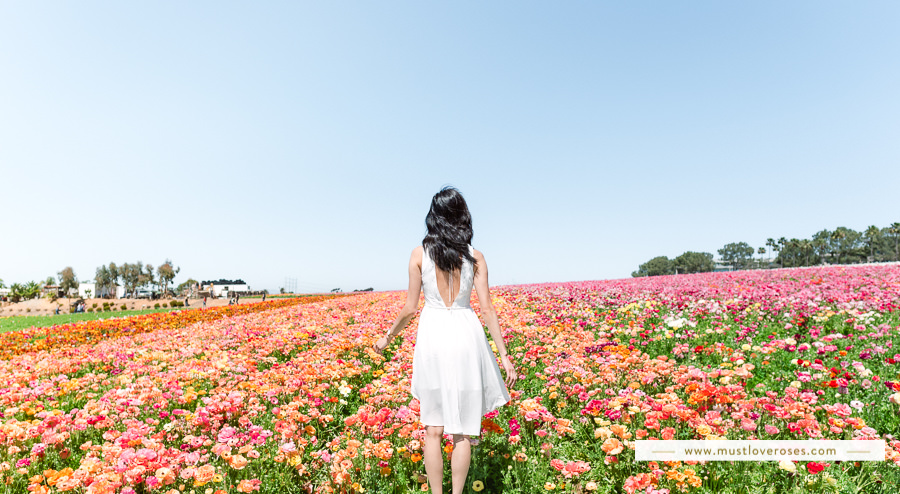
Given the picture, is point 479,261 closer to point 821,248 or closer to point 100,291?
point 100,291

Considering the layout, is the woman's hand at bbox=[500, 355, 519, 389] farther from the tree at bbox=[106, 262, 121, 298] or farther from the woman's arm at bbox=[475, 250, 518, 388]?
the tree at bbox=[106, 262, 121, 298]

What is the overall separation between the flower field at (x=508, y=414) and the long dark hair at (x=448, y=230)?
1.68 meters

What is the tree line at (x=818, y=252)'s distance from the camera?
131250 mm

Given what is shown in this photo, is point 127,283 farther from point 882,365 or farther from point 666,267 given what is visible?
point 666,267

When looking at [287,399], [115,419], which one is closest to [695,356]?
[287,399]

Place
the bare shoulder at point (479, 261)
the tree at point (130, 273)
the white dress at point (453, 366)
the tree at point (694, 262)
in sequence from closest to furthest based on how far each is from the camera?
the white dress at point (453, 366) < the bare shoulder at point (479, 261) < the tree at point (130, 273) < the tree at point (694, 262)

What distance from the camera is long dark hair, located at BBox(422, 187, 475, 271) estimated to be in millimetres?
3111

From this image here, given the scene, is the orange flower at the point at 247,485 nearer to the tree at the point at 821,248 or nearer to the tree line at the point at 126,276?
the tree line at the point at 126,276

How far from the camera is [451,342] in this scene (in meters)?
3.04

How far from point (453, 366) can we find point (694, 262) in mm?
166149

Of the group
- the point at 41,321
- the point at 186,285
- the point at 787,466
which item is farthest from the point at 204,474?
the point at 186,285

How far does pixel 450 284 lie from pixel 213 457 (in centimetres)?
286

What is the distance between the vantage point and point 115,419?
4.61m

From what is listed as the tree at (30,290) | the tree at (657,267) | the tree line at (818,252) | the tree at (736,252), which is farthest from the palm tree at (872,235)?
the tree at (30,290)
